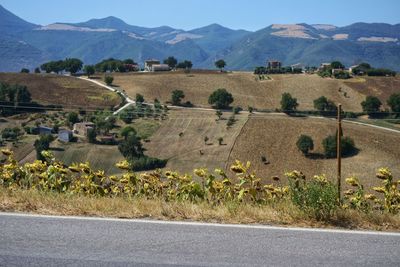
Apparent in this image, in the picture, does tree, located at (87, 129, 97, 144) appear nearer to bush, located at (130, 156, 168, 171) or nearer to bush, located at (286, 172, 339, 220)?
bush, located at (130, 156, 168, 171)

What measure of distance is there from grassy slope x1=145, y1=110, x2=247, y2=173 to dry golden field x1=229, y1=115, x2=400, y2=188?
49.2 inches

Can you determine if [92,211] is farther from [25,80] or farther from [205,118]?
[25,80]

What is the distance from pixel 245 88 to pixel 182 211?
2888 inches

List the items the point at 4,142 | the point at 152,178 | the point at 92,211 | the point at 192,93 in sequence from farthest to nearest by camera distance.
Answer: the point at 192,93, the point at 4,142, the point at 152,178, the point at 92,211

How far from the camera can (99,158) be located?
1604 inches

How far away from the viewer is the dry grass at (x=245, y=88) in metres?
69.2

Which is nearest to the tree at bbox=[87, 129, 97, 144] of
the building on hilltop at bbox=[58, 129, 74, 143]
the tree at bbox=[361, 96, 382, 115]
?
the building on hilltop at bbox=[58, 129, 74, 143]

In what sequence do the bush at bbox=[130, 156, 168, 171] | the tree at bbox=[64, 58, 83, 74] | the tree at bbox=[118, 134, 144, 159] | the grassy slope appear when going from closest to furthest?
the bush at bbox=[130, 156, 168, 171] → the grassy slope → the tree at bbox=[118, 134, 144, 159] → the tree at bbox=[64, 58, 83, 74]

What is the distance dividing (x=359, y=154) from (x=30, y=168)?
39307 mm

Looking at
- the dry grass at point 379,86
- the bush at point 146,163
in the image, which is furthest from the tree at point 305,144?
the dry grass at point 379,86

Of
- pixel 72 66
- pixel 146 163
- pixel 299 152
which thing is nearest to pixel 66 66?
pixel 72 66

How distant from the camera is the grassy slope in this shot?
41.0 m

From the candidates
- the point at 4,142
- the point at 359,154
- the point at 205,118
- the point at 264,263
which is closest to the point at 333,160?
the point at 359,154

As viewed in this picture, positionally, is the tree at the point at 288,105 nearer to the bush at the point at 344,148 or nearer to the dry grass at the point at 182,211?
the bush at the point at 344,148
